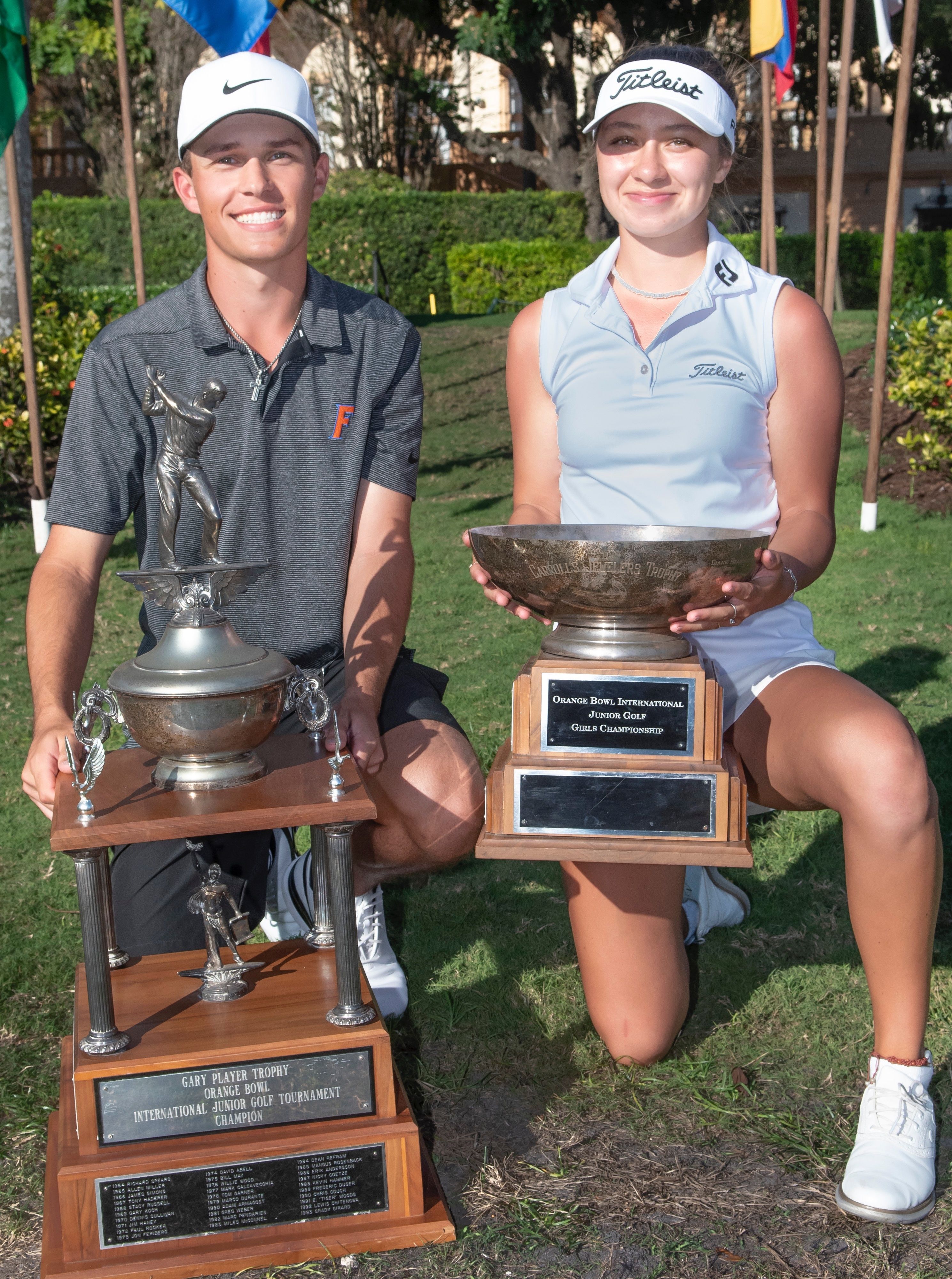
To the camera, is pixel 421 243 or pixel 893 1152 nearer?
pixel 893 1152

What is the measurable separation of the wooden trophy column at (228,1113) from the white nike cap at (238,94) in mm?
1246

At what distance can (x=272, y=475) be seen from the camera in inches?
105

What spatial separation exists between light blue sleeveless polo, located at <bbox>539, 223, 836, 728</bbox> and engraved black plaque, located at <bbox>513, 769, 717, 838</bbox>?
17.2 inches

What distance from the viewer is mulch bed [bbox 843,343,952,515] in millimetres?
8164

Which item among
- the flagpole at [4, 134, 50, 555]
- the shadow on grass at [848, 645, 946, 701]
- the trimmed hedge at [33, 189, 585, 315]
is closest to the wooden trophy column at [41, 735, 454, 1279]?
the shadow on grass at [848, 645, 946, 701]

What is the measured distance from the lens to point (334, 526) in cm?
270

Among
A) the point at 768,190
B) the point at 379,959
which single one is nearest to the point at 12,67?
the point at 768,190

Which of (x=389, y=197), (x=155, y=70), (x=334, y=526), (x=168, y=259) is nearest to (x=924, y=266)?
(x=389, y=197)

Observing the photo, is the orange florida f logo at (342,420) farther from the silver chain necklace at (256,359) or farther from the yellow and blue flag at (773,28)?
the yellow and blue flag at (773,28)

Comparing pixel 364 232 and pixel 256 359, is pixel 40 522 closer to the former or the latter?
pixel 256 359

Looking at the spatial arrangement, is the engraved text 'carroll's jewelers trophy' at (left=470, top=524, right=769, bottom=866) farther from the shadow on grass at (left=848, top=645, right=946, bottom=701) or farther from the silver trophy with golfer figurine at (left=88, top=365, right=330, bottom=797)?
the shadow on grass at (left=848, top=645, right=946, bottom=701)

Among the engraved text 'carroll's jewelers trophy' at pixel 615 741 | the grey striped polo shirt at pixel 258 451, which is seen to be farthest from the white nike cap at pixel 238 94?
the engraved text 'carroll's jewelers trophy' at pixel 615 741

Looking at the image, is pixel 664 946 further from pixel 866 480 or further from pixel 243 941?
pixel 866 480

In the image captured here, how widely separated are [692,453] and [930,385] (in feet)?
19.2
